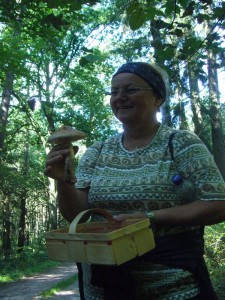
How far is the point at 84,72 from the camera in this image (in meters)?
17.5

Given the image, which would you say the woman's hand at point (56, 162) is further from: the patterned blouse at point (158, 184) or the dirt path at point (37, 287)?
the dirt path at point (37, 287)

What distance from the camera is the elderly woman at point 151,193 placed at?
5.63ft

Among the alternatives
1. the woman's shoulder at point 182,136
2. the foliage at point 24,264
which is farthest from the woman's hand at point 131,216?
the foliage at point 24,264

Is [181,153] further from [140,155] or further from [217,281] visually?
[217,281]

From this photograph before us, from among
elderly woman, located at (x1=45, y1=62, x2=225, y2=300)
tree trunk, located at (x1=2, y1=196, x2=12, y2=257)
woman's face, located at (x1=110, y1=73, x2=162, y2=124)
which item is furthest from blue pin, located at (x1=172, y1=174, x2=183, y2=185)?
tree trunk, located at (x1=2, y1=196, x2=12, y2=257)

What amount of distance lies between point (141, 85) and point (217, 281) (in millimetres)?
5248

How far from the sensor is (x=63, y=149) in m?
1.77

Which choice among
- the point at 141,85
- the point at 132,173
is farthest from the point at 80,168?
the point at 141,85

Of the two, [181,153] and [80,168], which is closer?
[181,153]

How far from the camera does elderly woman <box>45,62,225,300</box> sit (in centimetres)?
172

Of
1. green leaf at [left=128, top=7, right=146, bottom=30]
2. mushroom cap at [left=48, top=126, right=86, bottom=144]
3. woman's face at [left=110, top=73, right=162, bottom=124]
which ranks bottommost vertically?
mushroom cap at [left=48, top=126, right=86, bottom=144]

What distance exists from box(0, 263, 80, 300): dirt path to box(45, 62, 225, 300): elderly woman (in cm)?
638

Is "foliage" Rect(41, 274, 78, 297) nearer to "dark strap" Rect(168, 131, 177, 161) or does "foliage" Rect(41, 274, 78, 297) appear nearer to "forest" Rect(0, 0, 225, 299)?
"forest" Rect(0, 0, 225, 299)

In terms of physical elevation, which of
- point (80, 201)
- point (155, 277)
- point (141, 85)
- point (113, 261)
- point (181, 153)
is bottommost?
point (155, 277)
